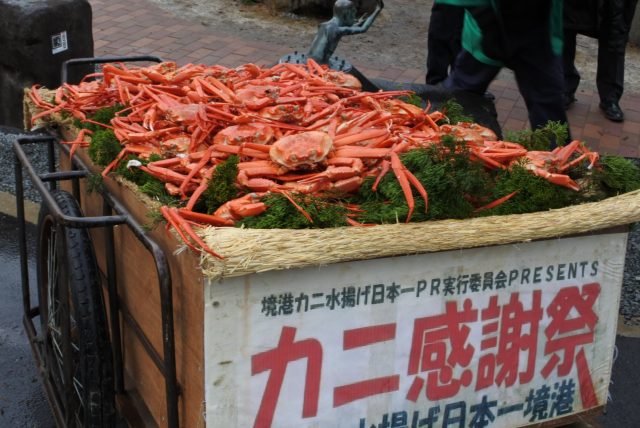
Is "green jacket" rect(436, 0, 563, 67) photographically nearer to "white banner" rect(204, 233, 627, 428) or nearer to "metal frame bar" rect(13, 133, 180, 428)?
"white banner" rect(204, 233, 627, 428)

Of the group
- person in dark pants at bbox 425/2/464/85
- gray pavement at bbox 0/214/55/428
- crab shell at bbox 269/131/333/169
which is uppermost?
crab shell at bbox 269/131/333/169

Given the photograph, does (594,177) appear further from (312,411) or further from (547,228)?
(312,411)

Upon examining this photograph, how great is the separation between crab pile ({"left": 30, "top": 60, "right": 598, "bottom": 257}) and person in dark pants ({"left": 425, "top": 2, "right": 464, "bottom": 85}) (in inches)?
134

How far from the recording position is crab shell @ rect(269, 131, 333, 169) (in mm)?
2084

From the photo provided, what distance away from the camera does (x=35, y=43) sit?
5.31 meters

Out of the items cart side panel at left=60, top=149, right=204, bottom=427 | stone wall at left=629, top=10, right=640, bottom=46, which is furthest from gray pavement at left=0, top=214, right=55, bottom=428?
stone wall at left=629, top=10, right=640, bottom=46

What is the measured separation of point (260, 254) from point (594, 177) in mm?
1117

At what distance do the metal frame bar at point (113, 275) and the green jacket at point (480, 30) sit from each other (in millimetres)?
2321

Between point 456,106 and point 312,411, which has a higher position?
point 456,106

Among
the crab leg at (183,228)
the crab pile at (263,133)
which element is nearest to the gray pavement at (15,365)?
the crab pile at (263,133)

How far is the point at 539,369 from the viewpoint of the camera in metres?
2.30

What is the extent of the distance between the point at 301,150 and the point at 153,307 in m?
0.64

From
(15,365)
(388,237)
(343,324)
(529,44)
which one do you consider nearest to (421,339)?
(343,324)

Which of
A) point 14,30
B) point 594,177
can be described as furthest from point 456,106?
point 14,30
